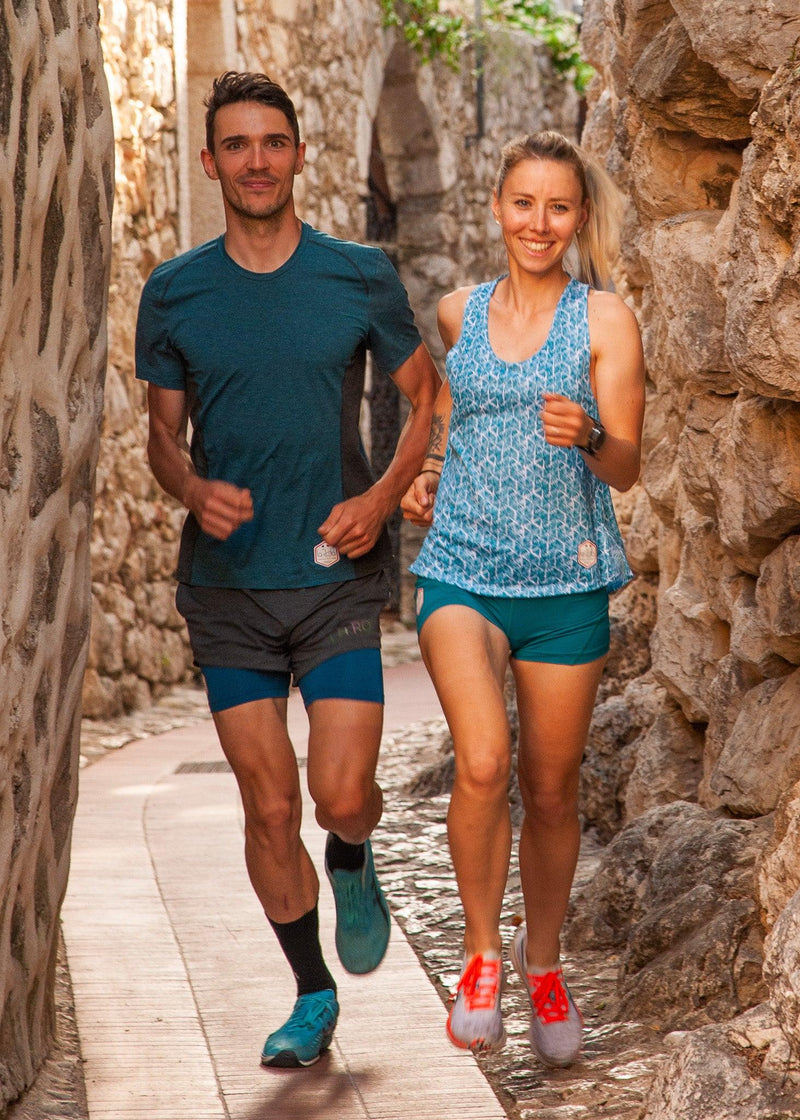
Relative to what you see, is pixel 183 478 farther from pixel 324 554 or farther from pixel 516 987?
pixel 516 987

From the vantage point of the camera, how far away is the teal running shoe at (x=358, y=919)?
11.1 feet

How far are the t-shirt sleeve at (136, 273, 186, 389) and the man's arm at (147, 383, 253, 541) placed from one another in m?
0.03

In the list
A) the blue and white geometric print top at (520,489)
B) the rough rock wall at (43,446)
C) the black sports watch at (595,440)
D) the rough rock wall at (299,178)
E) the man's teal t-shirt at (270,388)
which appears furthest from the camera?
the rough rock wall at (299,178)

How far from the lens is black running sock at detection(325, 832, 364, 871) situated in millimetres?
3359

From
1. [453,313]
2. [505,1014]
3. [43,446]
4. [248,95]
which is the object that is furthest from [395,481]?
[505,1014]

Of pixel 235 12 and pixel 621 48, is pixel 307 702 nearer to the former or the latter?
pixel 621 48

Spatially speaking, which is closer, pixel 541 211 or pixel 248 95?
pixel 541 211

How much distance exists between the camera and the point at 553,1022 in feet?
10.4

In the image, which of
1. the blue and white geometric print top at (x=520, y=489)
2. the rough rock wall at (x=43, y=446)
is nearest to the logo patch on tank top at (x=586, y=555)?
the blue and white geometric print top at (x=520, y=489)

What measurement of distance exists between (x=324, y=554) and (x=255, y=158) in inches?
32.2

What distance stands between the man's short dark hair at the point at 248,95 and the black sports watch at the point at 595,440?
908mm

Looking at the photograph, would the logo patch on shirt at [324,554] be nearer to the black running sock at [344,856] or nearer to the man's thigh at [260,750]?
the man's thigh at [260,750]

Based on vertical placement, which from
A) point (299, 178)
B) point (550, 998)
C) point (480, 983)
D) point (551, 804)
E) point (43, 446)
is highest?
point (299, 178)

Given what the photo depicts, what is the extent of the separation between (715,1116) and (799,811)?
0.67m
